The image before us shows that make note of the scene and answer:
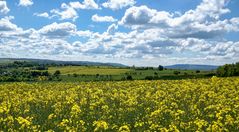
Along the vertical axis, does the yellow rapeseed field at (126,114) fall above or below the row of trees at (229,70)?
below

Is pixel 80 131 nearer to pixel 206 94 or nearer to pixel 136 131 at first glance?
pixel 136 131

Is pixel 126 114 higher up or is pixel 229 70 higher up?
pixel 229 70

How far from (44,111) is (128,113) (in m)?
5.41

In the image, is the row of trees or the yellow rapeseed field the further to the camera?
the row of trees

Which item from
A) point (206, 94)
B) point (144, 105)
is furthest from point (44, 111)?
point (206, 94)

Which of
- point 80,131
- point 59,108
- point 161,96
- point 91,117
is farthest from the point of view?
point 161,96

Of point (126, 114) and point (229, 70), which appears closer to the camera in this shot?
point (126, 114)

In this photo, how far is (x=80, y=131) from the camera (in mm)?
14844

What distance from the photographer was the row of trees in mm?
61034

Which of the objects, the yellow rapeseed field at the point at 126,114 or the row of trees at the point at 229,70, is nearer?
the yellow rapeseed field at the point at 126,114

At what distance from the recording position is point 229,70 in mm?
62969

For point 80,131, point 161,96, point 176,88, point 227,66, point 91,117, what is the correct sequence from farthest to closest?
point 227,66 < point 176,88 < point 161,96 < point 91,117 < point 80,131

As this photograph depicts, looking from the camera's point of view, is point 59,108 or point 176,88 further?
point 176,88

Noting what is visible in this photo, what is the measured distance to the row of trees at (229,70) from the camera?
61.0 meters
